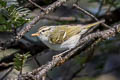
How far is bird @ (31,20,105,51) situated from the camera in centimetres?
224

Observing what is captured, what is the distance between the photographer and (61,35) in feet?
7.84

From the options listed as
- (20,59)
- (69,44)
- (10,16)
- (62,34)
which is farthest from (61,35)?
(20,59)

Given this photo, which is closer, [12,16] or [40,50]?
[12,16]

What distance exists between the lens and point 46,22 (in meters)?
2.79

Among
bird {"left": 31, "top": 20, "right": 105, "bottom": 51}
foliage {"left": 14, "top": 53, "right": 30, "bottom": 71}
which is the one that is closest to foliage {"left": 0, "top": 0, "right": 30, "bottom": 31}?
foliage {"left": 14, "top": 53, "right": 30, "bottom": 71}

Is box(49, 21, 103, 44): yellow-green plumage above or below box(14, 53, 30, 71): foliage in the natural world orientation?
below

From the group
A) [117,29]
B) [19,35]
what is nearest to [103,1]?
[117,29]

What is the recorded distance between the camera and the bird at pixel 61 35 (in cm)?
224

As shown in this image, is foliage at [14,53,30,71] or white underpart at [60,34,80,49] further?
white underpart at [60,34,80,49]

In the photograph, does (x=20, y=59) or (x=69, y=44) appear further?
(x=69, y=44)

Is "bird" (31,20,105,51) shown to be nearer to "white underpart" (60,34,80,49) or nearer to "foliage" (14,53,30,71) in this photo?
"white underpart" (60,34,80,49)

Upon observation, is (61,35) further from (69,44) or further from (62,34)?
(69,44)

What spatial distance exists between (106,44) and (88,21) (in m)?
0.32

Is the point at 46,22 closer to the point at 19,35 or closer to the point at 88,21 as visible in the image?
the point at 88,21
